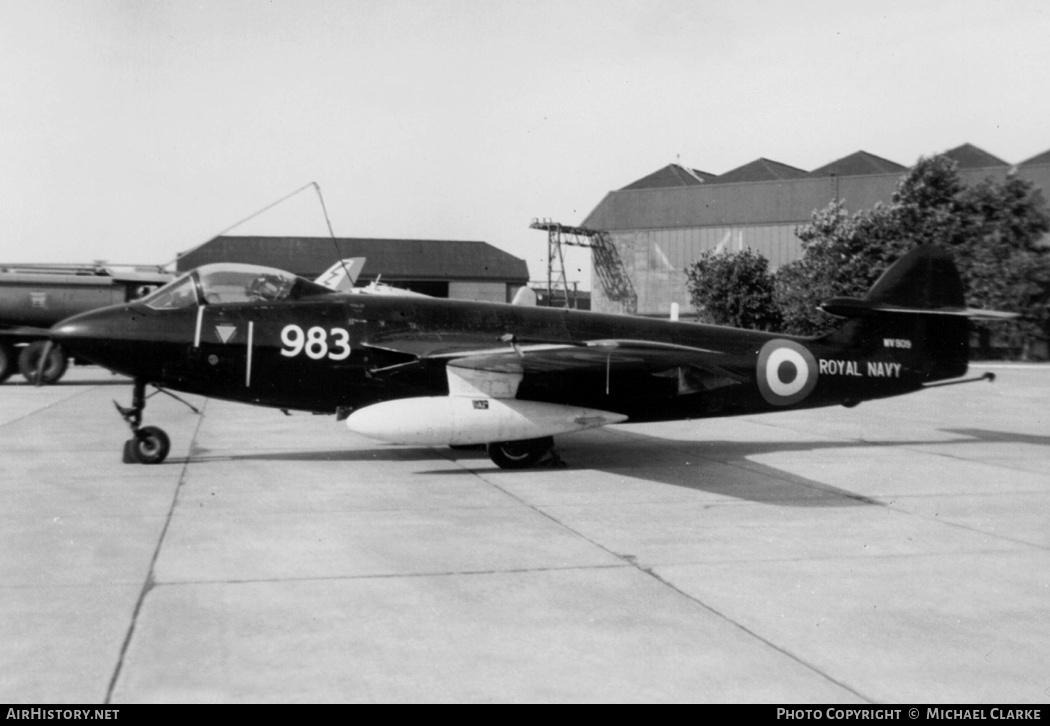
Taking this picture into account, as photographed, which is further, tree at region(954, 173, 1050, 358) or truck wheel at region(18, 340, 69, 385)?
tree at region(954, 173, 1050, 358)

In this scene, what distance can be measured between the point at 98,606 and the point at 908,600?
4.40 m

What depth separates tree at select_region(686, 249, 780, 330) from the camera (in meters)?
52.2

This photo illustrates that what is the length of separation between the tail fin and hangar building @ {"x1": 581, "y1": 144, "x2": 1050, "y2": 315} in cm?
4589

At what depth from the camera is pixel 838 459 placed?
11.7m

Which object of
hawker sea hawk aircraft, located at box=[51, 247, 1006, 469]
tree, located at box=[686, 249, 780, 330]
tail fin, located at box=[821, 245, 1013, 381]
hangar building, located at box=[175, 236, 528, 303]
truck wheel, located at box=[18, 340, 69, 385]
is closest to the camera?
hawker sea hawk aircraft, located at box=[51, 247, 1006, 469]

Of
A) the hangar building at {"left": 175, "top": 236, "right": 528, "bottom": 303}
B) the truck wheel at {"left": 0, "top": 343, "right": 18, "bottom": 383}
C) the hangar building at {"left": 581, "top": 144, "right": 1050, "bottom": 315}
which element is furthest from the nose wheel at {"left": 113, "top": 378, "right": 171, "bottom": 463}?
the hangar building at {"left": 175, "top": 236, "right": 528, "bottom": 303}

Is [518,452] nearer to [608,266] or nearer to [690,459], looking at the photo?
[690,459]

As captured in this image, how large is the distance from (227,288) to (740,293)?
44324 mm

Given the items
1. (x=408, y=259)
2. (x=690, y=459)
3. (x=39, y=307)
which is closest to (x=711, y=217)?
(x=408, y=259)

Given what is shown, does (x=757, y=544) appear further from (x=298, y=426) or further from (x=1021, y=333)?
(x=1021, y=333)

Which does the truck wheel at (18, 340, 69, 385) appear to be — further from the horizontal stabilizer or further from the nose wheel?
the horizontal stabilizer

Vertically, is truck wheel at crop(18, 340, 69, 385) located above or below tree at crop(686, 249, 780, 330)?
below

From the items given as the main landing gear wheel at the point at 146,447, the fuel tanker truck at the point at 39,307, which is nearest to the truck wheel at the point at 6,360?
the fuel tanker truck at the point at 39,307
